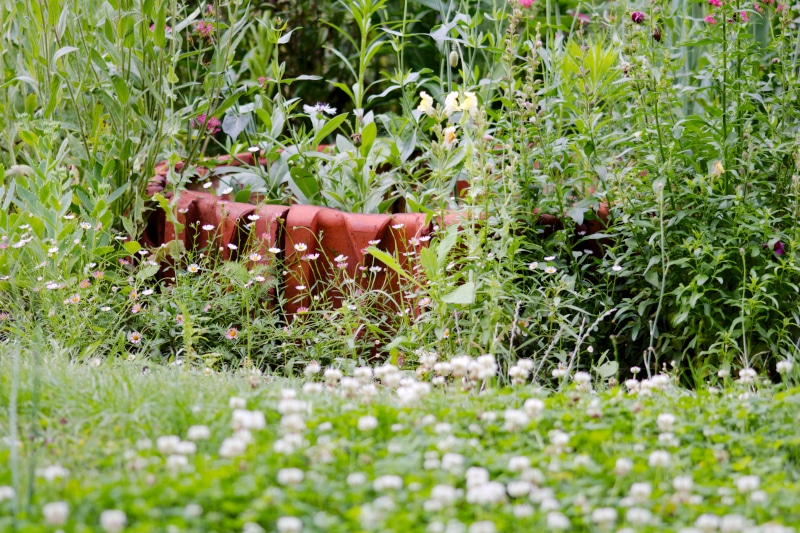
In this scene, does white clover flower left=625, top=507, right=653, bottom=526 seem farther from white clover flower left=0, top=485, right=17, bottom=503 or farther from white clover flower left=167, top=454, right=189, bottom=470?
white clover flower left=0, top=485, right=17, bottom=503

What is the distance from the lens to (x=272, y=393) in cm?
205

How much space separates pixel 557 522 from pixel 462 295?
1347 millimetres

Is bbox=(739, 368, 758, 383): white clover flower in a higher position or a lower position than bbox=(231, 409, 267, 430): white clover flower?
lower

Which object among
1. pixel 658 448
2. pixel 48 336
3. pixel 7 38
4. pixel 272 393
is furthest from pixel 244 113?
pixel 658 448

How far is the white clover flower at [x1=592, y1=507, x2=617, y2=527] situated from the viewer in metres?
1.49

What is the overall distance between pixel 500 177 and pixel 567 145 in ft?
0.83

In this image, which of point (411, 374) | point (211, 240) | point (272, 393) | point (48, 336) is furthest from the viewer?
point (211, 240)

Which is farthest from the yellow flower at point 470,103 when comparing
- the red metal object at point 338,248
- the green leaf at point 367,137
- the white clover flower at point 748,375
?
the white clover flower at point 748,375

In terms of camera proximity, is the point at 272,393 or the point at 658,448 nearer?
the point at 658,448

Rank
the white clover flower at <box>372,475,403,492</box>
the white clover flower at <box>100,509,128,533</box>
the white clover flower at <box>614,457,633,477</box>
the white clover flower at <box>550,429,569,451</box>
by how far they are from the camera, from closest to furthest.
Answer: the white clover flower at <box>100,509,128,533</box>
the white clover flower at <box>372,475,403,492</box>
the white clover flower at <box>614,457,633,477</box>
the white clover flower at <box>550,429,569,451</box>

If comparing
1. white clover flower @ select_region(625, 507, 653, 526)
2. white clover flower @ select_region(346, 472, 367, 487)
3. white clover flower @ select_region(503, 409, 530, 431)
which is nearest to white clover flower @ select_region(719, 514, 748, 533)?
white clover flower @ select_region(625, 507, 653, 526)

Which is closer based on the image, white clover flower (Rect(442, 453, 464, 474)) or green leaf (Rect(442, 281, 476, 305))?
white clover flower (Rect(442, 453, 464, 474))

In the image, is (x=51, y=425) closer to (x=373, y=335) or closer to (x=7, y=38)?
(x=373, y=335)

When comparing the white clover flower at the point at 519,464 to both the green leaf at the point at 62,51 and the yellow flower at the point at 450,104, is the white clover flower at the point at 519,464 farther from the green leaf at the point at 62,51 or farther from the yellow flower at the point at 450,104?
the green leaf at the point at 62,51
